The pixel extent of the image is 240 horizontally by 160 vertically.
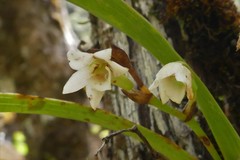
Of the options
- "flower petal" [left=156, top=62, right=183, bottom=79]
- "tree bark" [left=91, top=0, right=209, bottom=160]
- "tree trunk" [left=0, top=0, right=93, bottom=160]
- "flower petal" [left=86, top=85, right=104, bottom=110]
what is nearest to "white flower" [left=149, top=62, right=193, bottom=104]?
"flower petal" [left=156, top=62, right=183, bottom=79]

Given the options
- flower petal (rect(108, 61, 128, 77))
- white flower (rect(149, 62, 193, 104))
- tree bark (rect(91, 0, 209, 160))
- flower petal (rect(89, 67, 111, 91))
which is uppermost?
white flower (rect(149, 62, 193, 104))

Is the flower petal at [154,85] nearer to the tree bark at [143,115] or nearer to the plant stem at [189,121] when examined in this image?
the plant stem at [189,121]

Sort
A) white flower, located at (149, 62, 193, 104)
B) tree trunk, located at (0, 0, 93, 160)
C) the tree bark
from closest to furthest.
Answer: white flower, located at (149, 62, 193, 104), the tree bark, tree trunk, located at (0, 0, 93, 160)

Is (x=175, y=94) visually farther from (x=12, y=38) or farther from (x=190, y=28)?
(x=12, y=38)

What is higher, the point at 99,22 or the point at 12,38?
the point at 99,22

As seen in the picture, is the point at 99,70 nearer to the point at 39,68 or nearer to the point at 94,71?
the point at 94,71

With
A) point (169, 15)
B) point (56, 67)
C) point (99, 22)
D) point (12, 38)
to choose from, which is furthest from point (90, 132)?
point (169, 15)

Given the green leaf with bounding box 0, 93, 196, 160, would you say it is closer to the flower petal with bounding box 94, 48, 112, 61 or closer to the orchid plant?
the orchid plant
